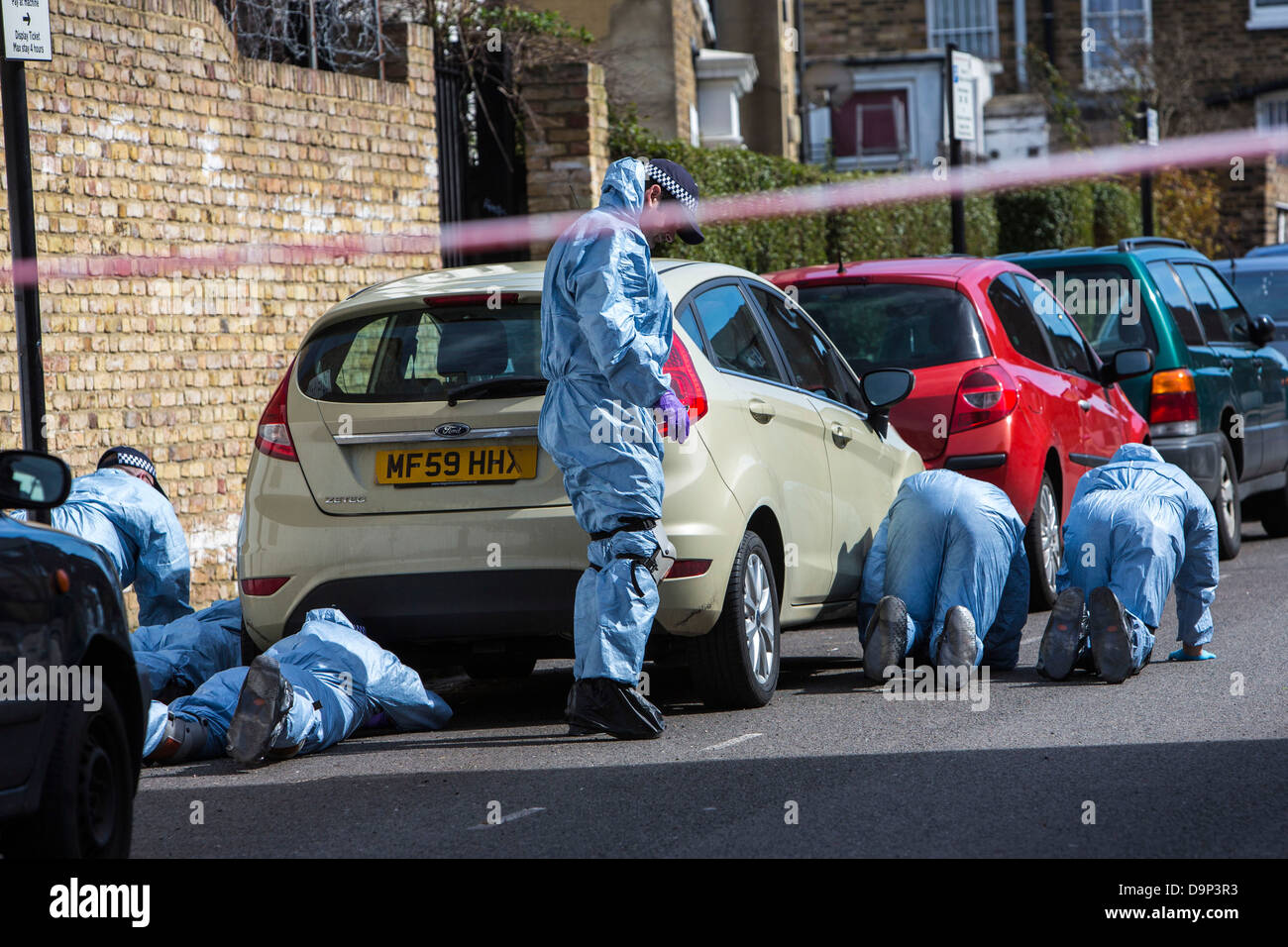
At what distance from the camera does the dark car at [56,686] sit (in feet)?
13.6

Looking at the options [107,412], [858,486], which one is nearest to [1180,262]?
[858,486]

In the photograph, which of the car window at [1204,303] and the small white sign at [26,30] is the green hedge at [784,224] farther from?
the small white sign at [26,30]

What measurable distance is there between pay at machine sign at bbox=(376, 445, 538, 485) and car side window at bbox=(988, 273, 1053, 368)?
3.89 m

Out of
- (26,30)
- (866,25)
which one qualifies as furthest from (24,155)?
(866,25)

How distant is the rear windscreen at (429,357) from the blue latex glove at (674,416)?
462mm

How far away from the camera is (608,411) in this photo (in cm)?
625

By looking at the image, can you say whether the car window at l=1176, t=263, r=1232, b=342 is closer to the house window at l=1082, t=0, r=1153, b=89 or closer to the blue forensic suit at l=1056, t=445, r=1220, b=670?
the blue forensic suit at l=1056, t=445, r=1220, b=670

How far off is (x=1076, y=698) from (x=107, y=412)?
5.28m

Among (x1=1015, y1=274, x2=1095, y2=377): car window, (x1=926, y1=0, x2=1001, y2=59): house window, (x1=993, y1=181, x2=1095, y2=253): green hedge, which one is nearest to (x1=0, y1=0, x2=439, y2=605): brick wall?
(x1=1015, y1=274, x2=1095, y2=377): car window

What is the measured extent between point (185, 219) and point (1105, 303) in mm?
5477

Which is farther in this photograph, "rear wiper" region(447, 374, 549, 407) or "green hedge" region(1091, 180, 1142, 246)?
"green hedge" region(1091, 180, 1142, 246)

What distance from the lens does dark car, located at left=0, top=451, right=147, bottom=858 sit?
13.6 feet

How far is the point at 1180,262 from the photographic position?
12.2 metres
